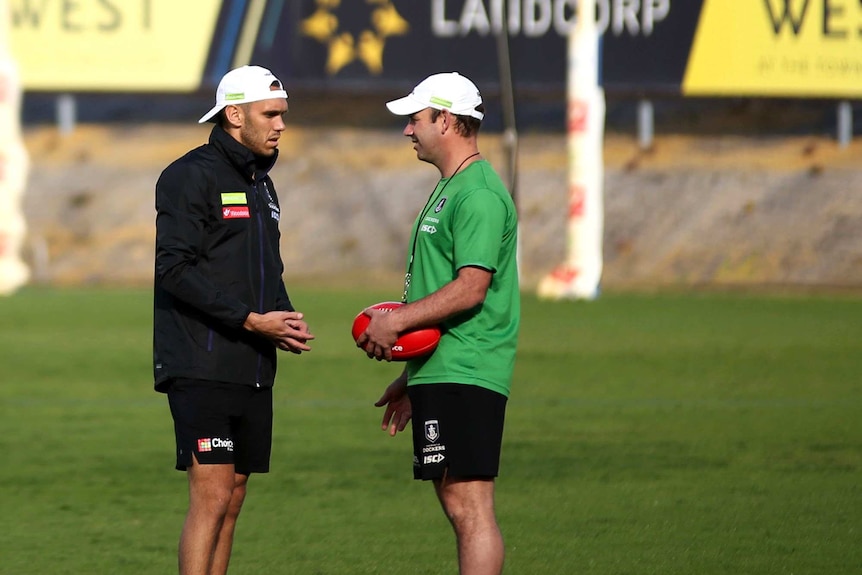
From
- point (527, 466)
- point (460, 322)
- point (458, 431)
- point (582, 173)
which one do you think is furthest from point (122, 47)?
point (458, 431)

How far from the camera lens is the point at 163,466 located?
1056 centimetres

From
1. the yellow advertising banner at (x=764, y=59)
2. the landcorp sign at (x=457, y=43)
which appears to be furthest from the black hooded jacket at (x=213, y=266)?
the yellow advertising banner at (x=764, y=59)

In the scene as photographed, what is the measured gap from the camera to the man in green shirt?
5.81 meters

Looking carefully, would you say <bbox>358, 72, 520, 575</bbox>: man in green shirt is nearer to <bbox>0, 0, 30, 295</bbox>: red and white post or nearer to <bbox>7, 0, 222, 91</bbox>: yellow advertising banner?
<bbox>0, 0, 30, 295</bbox>: red and white post

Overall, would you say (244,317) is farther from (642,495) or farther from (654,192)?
(654,192)

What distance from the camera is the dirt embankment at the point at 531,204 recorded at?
34.9 metres

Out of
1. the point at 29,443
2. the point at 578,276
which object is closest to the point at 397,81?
the point at 578,276

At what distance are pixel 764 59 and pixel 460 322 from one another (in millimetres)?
26931

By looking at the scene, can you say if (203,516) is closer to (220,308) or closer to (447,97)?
(220,308)

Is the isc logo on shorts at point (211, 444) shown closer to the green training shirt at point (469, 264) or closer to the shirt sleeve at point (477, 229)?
the green training shirt at point (469, 264)

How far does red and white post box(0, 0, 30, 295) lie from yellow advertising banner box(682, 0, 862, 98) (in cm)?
1256

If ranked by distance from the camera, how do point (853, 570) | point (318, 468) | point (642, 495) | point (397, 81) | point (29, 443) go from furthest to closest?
1. point (397, 81)
2. point (29, 443)
3. point (318, 468)
4. point (642, 495)
5. point (853, 570)

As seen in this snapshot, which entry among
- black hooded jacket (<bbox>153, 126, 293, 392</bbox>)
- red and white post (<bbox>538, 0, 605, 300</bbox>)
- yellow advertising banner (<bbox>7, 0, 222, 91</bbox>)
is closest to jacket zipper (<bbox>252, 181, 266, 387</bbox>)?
black hooded jacket (<bbox>153, 126, 293, 392</bbox>)

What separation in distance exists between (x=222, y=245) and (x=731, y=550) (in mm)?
3180
